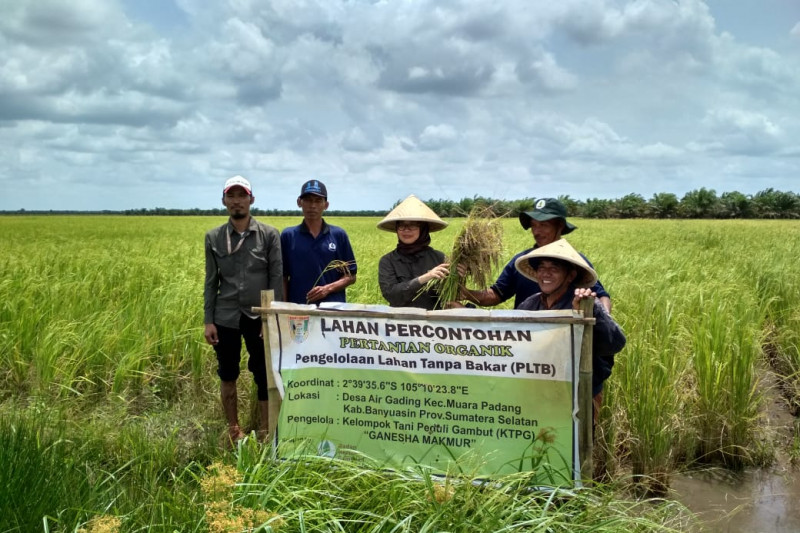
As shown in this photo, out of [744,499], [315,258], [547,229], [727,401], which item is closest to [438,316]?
[547,229]

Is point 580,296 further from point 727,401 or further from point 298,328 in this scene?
point 727,401

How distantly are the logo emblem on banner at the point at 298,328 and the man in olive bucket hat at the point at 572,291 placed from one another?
3.83ft

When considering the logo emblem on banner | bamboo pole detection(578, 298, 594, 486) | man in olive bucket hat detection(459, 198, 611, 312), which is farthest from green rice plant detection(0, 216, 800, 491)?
the logo emblem on banner

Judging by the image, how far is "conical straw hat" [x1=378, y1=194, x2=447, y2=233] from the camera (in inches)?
133

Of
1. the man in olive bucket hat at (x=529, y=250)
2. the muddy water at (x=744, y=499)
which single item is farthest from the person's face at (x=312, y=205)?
the muddy water at (x=744, y=499)

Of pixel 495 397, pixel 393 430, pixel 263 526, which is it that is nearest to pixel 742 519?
pixel 495 397

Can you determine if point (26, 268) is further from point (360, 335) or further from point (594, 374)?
point (594, 374)

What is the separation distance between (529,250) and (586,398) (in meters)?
1.02

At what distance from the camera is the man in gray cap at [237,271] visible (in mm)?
3758

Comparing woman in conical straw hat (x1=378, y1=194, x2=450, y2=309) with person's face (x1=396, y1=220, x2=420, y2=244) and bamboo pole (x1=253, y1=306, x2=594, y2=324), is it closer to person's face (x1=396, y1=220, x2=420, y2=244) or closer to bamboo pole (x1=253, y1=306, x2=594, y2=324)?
person's face (x1=396, y1=220, x2=420, y2=244)

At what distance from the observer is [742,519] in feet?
10.6

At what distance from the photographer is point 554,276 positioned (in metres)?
2.88

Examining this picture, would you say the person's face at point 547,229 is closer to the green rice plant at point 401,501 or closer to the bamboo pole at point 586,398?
the bamboo pole at point 586,398

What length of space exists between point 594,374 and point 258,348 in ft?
7.38
